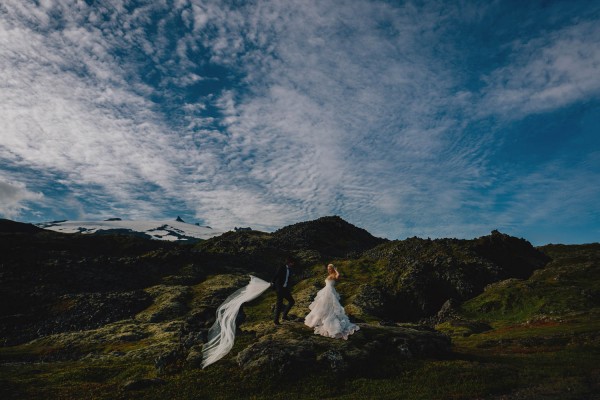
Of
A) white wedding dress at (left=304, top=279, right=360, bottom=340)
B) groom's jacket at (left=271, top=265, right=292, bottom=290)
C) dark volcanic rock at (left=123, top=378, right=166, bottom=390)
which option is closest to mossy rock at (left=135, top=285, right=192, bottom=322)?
dark volcanic rock at (left=123, top=378, right=166, bottom=390)

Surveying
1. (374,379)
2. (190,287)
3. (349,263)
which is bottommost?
(374,379)

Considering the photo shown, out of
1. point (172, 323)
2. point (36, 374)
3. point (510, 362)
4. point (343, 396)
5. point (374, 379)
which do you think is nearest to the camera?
point (343, 396)

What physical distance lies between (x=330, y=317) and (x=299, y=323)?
13.1 feet

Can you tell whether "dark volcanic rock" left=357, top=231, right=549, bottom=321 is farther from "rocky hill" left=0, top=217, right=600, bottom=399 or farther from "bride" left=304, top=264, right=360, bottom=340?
"bride" left=304, top=264, right=360, bottom=340

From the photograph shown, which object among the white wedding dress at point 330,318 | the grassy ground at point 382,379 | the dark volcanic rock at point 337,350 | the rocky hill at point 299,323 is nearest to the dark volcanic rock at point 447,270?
the rocky hill at point 299,323

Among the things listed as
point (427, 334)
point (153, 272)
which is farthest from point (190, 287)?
point (427, 334)

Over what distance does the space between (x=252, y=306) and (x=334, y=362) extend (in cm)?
7534

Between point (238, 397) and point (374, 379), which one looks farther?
point (374, 379)

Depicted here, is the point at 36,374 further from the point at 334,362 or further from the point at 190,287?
the point at 190,287

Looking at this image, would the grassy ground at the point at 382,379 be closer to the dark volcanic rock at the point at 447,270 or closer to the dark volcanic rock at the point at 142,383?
the dark volcanic rock at the point at 142,383

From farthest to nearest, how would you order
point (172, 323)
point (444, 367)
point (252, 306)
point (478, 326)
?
point (252, 306) < point (172, 323) < point (478, 326) < point (444, 367)

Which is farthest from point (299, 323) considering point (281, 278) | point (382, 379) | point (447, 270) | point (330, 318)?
point (447, 270)

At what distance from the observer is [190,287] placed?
376ft

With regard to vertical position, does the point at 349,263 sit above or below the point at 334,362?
above
